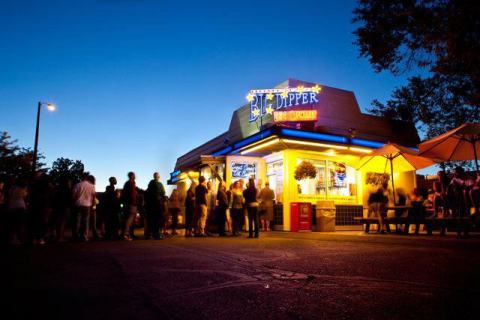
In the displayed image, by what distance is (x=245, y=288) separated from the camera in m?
3.19

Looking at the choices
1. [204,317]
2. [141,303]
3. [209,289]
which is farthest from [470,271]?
[141,303]

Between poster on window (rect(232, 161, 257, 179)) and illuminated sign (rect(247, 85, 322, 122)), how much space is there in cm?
231

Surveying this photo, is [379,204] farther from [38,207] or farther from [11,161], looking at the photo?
[11,161]

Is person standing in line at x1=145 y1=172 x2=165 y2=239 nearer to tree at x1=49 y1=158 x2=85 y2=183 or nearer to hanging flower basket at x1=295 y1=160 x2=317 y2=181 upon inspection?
hanging flower basket at x1=295 y1=160 x2=317 y2=181

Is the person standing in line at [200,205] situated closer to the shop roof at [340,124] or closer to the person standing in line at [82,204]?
the person standing in line at [82,204]

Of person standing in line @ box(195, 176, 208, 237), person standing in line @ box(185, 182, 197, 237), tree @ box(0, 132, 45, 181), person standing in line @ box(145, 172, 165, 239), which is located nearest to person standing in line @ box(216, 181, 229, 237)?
A: person standing in line @ box(195, 176, 208, 237)

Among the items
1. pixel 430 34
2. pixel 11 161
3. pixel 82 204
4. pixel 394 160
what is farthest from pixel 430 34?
pixel 11 161

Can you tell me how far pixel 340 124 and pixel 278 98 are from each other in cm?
336

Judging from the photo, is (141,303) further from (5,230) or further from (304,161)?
(304,161)

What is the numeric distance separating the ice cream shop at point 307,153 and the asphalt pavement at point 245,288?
353 inches

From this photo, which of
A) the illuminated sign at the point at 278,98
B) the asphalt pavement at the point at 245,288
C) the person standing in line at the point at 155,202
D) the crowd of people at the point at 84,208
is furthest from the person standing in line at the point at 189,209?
the asphalt pavement at the point at 245,288

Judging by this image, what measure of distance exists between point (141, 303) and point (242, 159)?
1414cm

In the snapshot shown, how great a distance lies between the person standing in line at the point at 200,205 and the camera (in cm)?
1134

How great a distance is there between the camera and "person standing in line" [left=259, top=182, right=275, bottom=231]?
46.6 ft
